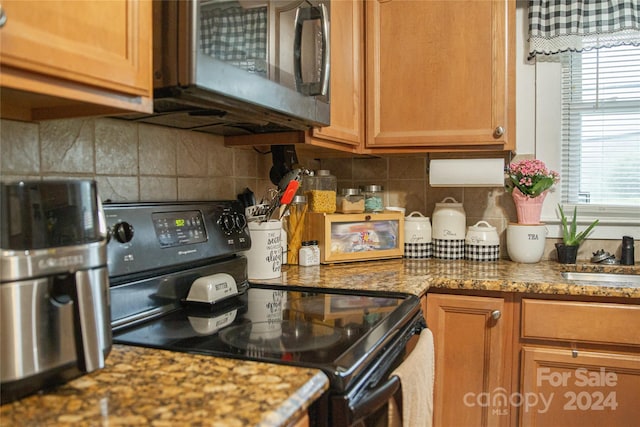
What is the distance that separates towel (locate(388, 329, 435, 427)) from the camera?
1.05 m

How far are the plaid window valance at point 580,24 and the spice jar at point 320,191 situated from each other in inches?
40.4

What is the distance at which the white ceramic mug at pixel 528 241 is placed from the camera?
207cm

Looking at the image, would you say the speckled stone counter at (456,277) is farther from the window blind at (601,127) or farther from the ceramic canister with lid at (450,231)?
the window blind at (601,127)

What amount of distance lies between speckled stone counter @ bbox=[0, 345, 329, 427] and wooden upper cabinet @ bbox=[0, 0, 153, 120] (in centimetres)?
44

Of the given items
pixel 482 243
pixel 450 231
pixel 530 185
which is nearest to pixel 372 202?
pixel 450 231

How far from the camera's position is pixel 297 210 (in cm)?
197

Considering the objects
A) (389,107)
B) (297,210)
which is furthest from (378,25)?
(297,210)

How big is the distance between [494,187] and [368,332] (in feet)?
4.64

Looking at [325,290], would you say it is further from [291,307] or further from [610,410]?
[610,410]

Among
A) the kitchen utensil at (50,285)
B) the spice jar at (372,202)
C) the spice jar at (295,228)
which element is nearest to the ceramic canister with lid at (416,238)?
the spice jar at (372,202)

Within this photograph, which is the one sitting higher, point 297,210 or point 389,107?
point 389,107

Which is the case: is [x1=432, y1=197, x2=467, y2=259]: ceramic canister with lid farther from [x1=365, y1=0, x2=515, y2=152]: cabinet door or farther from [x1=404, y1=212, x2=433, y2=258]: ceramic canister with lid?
[x1=365, y1=0, x2=515, y2=152]: cabinet door

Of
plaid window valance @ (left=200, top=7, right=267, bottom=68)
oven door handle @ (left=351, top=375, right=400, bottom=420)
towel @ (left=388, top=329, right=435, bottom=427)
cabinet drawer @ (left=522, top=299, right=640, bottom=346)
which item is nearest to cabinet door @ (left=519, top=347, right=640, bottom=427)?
cabinet drawer @ (left=522, top=299, right=640, bottom=346)

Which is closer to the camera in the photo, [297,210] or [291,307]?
[291,307]
